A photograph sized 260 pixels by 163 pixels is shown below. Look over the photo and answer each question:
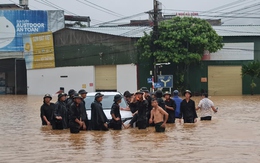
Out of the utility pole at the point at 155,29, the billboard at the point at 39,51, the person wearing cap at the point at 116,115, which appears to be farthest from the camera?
the billboard at the point at 39,51

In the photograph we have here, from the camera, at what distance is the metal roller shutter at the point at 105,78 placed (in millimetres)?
57750

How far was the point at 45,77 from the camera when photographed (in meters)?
62.8

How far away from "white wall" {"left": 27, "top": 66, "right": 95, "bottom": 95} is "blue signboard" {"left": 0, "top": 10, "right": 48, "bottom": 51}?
15.5ft

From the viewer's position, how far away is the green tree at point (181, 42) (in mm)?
51812

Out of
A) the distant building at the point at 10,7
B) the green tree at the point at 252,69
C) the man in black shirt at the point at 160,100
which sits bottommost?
the man in black shirt at the point at 160,100

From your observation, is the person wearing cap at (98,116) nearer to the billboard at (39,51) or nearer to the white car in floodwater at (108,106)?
the white car in floodwater at (108,106)

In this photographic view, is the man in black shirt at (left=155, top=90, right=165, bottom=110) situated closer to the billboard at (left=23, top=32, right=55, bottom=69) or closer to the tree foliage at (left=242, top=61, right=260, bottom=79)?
Result: the tree foliage at (left=242, top=61, right=260, bottom=79)

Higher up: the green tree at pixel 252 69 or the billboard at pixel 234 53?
the billboard at pixel 234 53

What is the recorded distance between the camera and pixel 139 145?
1404cm

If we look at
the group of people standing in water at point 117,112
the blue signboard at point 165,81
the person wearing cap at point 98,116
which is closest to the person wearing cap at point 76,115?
the group of people standing in water at point 117,112

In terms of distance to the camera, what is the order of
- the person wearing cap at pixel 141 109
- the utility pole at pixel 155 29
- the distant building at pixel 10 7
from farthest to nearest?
the distant building at pixel 10 7
the utility pole at pixel 155 29
the person wearing cap at pixel 141 109

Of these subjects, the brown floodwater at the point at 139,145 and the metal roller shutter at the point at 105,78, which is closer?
the brown floodwater at the point at 139,145

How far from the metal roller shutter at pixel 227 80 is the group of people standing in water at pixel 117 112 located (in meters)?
36.5

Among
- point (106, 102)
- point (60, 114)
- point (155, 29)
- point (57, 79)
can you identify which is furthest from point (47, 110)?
point (57, 79)
